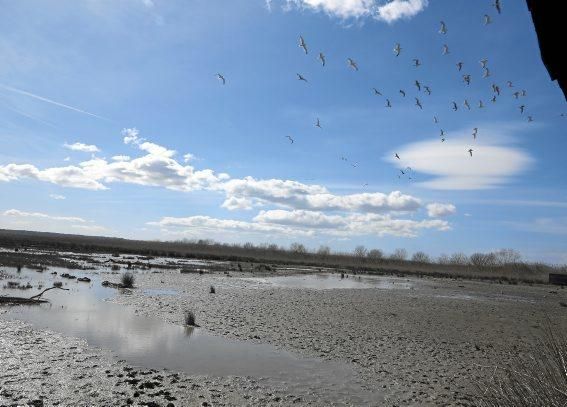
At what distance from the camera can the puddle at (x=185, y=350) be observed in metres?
11.2

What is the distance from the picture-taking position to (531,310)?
30.6 m

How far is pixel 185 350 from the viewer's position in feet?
44.2

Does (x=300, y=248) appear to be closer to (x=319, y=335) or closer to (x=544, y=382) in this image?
(x=319, y=335)

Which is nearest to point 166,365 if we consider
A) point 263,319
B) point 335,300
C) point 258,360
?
point 258,360

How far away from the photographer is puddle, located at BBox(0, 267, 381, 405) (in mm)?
11250

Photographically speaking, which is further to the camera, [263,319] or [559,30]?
[263,319]

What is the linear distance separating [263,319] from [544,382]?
51.4 feet

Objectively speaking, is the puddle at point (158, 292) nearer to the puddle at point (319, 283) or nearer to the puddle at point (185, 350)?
the puddle at point (185, 350)

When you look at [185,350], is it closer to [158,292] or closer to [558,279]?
[158,292]

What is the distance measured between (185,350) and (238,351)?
1580 millimetres

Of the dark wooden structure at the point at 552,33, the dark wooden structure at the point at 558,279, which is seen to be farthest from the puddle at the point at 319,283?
the dark wooden structure at the point at 558,279

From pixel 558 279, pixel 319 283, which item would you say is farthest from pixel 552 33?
pixel 558 279

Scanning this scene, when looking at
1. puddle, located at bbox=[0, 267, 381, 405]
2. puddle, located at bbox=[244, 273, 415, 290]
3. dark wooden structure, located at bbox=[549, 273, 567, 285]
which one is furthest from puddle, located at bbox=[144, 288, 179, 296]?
dark wooden structure, located at bbox=[549, 273, 567, 285]

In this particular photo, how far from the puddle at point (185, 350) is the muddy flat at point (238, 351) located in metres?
0.03
